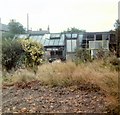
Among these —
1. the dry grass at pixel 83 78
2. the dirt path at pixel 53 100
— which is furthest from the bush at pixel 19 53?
the dirt path at pixel 53 100

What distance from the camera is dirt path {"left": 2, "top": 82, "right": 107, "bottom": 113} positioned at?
149 inches

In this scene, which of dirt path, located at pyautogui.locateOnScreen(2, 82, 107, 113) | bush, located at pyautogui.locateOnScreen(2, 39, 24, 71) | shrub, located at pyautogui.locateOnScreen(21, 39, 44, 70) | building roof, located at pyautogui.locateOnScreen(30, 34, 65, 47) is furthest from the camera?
building roof, located at pyautogui.locateOnScreen(30, 34, 65, 47)

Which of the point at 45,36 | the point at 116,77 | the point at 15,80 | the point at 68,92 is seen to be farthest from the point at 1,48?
the point at 45,36

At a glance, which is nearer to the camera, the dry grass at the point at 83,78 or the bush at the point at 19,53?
the dry grass at the point at 83,78

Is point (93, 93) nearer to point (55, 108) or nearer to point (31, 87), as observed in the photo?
point (55, 108)

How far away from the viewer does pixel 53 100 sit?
4.21 m

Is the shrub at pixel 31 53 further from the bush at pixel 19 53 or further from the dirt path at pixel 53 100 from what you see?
the dirt path at pixel 53 100

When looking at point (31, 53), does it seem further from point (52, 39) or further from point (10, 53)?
point (52, 39)

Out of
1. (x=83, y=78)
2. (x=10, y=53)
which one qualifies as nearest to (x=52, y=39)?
(x=10, y=53)

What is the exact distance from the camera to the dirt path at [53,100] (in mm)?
3785

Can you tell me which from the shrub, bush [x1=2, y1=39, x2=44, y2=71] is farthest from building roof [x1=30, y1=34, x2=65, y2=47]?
bush [x1=2, y1=39, x2=44, y2=71]

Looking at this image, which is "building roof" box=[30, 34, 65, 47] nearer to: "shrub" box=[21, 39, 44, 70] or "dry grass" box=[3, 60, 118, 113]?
"shrub" box=[21, 39, 44, 70]

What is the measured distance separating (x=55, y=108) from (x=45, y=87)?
4.90ft

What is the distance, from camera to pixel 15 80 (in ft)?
20.0
